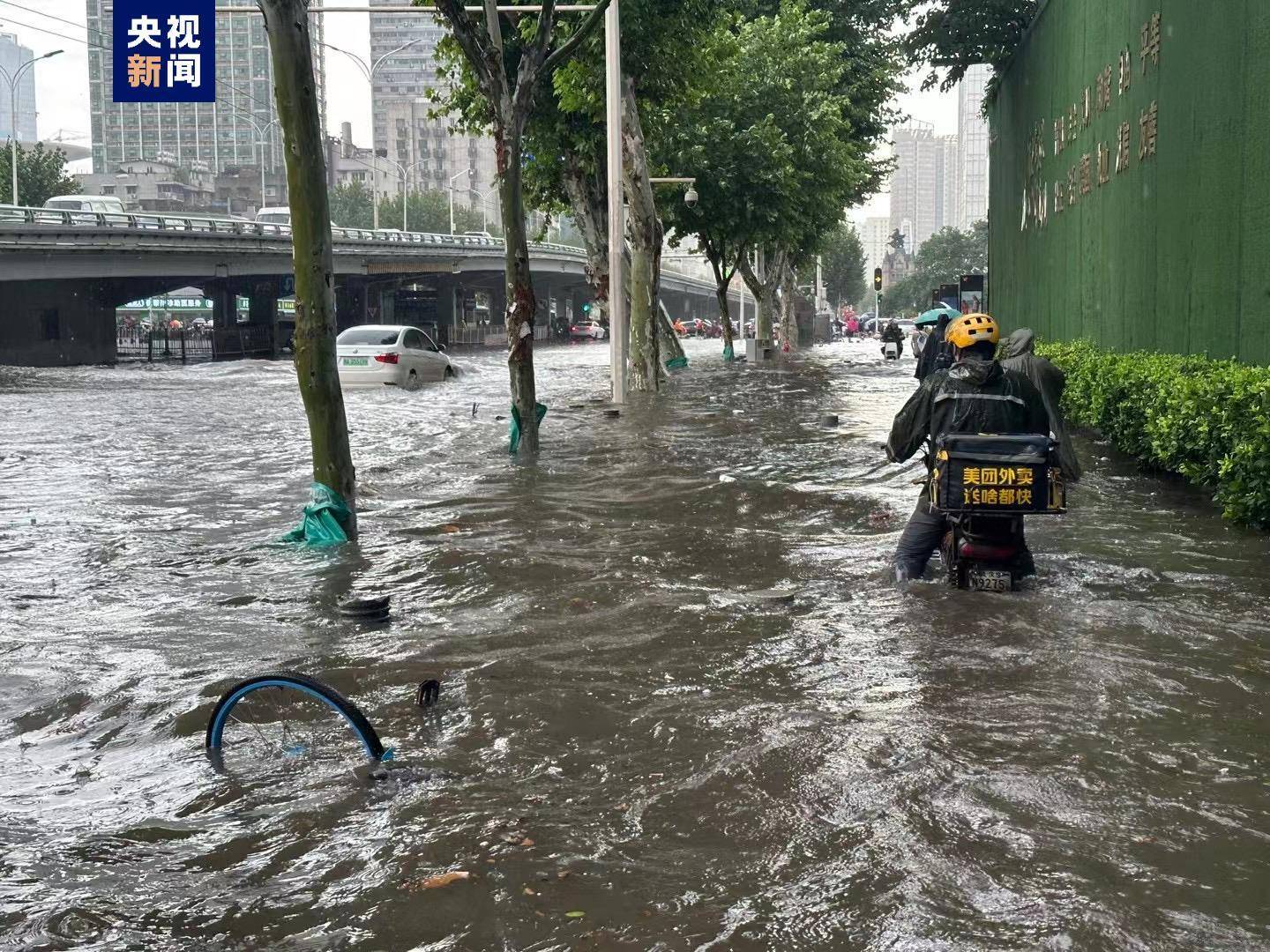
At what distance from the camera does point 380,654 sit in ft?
23.2

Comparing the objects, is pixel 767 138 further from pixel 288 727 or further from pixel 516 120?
pixel 288 727

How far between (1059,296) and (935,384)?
17.7m

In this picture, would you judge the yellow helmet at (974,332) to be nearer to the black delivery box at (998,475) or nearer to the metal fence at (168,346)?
the black delivery box at (998,475)

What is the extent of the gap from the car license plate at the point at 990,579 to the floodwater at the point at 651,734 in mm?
72

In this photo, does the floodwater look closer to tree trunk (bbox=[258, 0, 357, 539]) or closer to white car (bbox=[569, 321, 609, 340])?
tree trunk (bbox=[258, 0, 357, 539])

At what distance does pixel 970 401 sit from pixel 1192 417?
4554 millimetres

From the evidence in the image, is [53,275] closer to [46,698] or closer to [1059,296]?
[1059,296]

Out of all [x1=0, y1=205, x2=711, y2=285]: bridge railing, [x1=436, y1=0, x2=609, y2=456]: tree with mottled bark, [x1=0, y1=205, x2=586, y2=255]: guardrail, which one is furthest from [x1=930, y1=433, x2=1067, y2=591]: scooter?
[x1=0, y1=205, x2=586, y2=255]: guardrail

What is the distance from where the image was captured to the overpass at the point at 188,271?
4512cm

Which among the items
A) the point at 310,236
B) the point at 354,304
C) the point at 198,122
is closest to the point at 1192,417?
the point at 310,236

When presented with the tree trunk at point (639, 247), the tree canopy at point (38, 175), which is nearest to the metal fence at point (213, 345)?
the tree canopy at point (38, 175)

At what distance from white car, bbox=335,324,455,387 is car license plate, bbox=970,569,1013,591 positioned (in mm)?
22669

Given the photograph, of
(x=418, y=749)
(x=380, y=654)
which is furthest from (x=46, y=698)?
(x=418, y=749)

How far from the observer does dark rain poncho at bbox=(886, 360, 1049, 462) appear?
7750 millimetres
